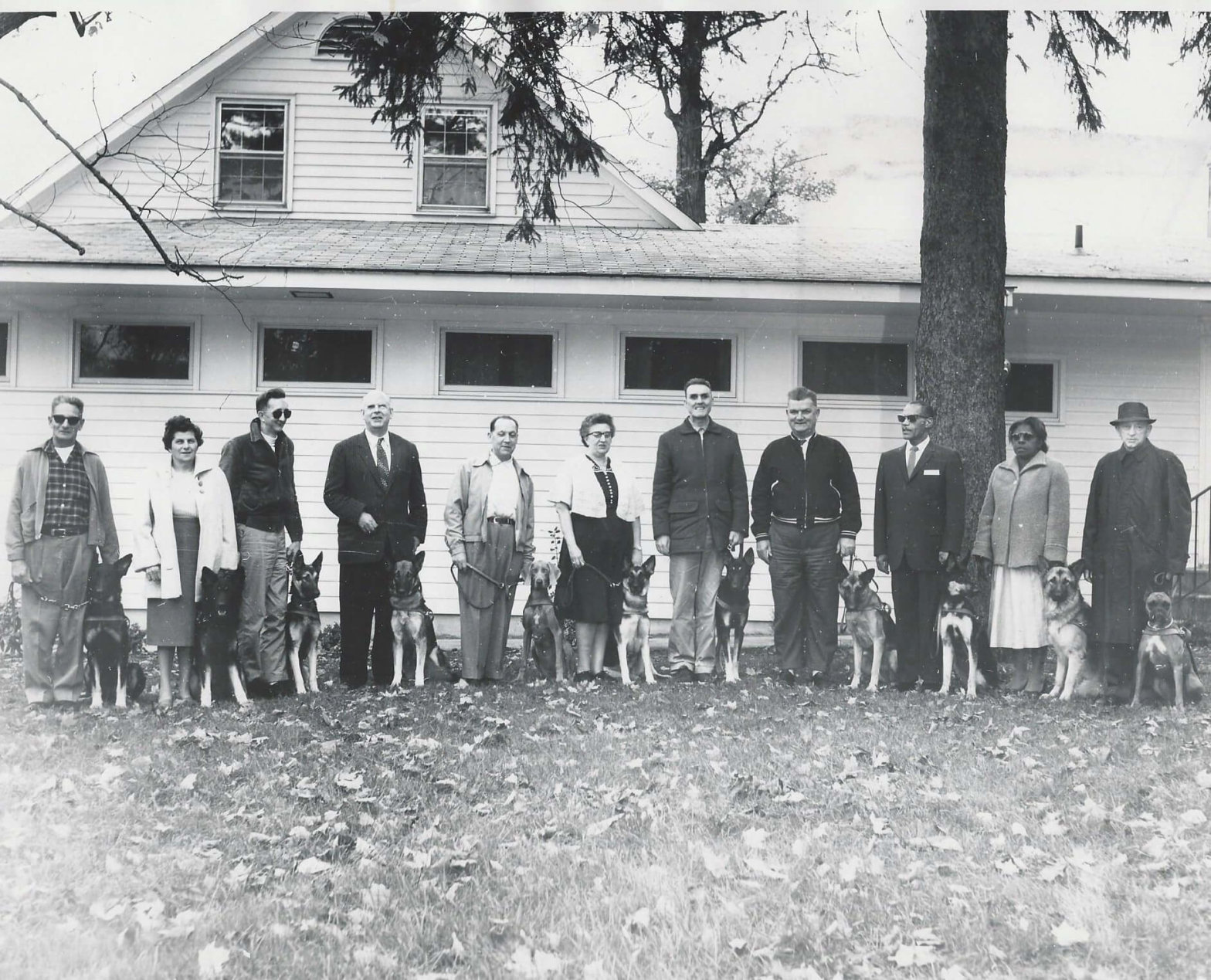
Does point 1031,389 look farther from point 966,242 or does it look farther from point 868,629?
point 868,629

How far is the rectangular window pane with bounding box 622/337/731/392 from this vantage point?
6285 mm

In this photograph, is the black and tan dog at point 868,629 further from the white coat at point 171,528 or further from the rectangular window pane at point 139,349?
the rectangular window pane at point 139,349

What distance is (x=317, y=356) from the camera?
22.8 feet

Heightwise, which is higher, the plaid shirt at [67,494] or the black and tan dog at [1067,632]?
the plaid shirt at [67,494]

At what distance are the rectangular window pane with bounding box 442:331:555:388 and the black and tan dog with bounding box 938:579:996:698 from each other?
3135 mm

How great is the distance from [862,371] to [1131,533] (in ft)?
4.89

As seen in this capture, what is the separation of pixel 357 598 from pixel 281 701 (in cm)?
93

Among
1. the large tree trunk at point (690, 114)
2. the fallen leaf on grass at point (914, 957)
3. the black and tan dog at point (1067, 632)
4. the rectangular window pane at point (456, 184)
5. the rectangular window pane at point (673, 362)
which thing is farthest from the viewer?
the rectangular window pane at point (673, 362)

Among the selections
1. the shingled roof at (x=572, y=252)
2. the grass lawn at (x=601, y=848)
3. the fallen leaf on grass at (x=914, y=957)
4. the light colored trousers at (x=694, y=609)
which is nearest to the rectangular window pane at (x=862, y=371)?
the shingled roof at (x=572, y=252)

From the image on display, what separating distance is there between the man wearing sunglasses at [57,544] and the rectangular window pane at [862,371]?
3.52 m

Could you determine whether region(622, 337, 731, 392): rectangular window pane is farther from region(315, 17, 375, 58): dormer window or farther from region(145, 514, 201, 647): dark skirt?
region(145, 514, 201, 647): dark skirt

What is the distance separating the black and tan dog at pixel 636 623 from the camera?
5.75 metres

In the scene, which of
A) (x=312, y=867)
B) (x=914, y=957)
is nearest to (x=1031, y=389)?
(x=914, y=957)

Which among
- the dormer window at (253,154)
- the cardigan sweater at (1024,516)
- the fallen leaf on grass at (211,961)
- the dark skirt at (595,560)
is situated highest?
the dormer window at (253,154)
